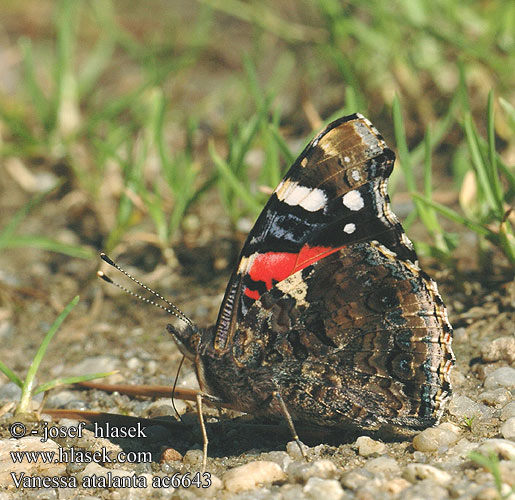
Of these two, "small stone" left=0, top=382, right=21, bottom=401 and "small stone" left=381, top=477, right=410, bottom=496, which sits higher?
Answer: "small stone" left=0, top=382, right=21, bottom=401

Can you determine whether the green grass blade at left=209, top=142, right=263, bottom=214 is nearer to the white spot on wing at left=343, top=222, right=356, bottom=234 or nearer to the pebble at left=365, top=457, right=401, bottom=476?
the white spot on wing at left=343, top=222, right=356, bottom=234

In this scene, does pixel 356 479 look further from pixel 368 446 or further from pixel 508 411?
pixel 508 411

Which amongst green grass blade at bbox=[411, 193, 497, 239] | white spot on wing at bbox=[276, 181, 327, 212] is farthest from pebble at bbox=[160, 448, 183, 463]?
green grass blade at bbox=[411, 193, 497, 239]

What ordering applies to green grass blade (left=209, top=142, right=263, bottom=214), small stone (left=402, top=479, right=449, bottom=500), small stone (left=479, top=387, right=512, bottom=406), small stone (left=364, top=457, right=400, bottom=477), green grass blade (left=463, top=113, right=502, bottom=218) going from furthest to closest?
green grass blade (left=209, top=142, right=263, bottom=214), green grass blade (left=463, top=113, right=502, bottom=218), small stone (left=479, top=387, right=512, bottom=406), small stone (left=364, top=457, right=400, bottom=477), small stone (left=402, top=479, right=449, bottom=500)

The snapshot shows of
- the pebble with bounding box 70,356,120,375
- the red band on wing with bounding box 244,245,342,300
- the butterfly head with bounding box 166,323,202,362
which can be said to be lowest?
the butterfly head with bounding box 166,323,202,362

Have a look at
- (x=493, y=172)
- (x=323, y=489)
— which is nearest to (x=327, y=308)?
(x=323, y=489)

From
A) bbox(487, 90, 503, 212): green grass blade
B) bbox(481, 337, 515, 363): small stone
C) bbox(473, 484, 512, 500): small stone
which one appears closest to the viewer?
bbox(473, 484, 512, 500): small stone

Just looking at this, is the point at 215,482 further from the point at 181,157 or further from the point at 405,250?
the point at 181,157
